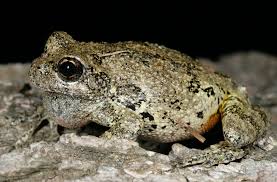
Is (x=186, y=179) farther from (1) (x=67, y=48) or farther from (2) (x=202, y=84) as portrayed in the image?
(1) (x=67, y=48)

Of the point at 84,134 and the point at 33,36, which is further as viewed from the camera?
the point at 33,36

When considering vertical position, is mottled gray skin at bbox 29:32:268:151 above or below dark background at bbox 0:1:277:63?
below

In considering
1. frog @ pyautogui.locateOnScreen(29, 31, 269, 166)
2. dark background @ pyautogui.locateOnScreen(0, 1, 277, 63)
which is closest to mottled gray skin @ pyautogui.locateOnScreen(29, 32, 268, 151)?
frog @ pyautogui.locateOnScreen(29, 31, 269, 166)

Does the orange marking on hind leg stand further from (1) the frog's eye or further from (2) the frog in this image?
(1) the frog's eye

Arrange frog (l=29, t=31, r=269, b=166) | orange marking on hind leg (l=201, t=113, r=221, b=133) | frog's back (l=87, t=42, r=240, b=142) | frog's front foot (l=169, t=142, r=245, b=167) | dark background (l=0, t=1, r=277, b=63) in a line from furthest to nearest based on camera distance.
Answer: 1. dark background (l=0, t=1, r=277, b=63)
2. orange marking on hind leg (l=201, t=113, r=221, b=133)
3. frog's back (l=87, t=42, r=240, b=142)
4. frog (l=29, t=31, r=269, b=166)
5. frog's front foot (l=169, t=142, r=245, b=167)

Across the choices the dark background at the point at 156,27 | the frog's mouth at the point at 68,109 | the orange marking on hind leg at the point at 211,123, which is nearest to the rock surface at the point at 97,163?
the frog's mouth at the point at 68,109

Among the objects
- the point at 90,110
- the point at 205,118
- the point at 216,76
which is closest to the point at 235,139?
the point at 205,118
